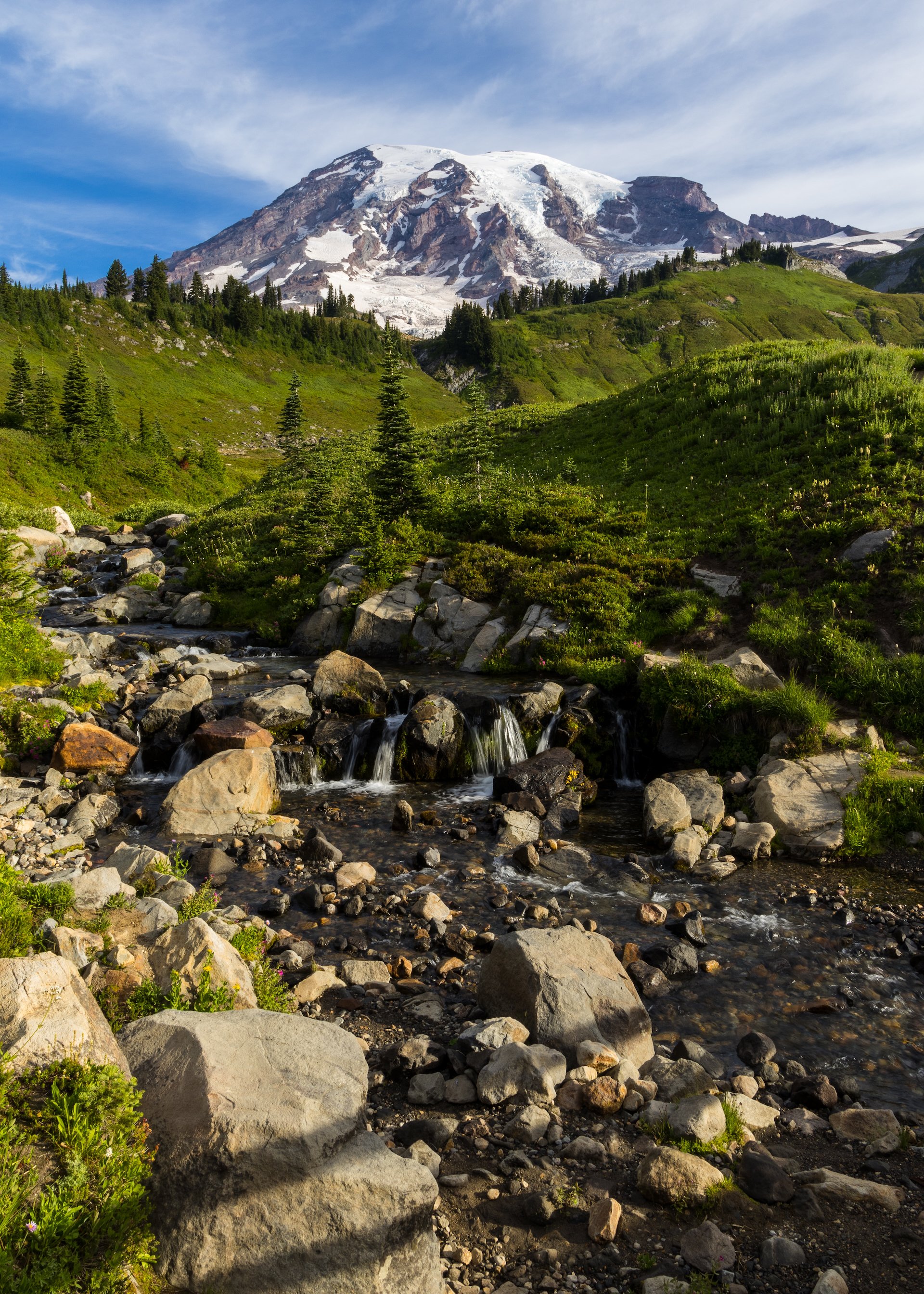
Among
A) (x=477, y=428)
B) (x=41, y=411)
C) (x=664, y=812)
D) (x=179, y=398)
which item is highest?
(x=179, y=398)

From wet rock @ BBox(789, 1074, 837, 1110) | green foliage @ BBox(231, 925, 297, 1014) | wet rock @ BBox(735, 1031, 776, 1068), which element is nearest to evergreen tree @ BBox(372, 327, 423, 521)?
green foliage @ BBox(231, 925, 297, 1014)

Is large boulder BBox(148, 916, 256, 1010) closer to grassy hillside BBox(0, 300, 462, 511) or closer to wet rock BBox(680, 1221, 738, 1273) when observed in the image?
wet rock BBox(680, 1221, 738, 1273)

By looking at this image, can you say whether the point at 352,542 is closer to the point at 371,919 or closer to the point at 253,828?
the point at 253,828

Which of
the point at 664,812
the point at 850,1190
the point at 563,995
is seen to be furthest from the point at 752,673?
the point at 850,1190

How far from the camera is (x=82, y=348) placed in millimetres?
130625

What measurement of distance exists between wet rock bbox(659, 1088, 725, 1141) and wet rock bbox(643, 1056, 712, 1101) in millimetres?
351

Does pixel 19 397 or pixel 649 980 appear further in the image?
pixel 19 397

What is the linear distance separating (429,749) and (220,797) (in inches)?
226

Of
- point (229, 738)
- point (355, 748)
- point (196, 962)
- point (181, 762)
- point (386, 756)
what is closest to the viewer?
point (196, 962)

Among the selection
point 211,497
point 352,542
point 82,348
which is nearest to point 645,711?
point 352,542

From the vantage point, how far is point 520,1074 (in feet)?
23.5

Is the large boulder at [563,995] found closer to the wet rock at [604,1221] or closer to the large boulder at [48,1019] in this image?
the wet rock at [604,1221]

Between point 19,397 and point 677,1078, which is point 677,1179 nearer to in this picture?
point 677,1078

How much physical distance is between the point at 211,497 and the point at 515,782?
79.6 metres
